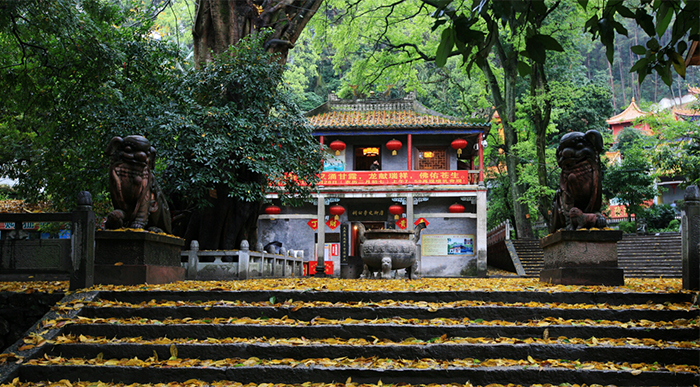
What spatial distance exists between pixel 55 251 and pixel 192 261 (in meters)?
4.80

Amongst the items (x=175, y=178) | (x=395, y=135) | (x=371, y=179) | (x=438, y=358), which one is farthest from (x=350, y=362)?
(x=395, y=135)

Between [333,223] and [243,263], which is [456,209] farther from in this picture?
[243,263]

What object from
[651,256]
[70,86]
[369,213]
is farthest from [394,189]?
[70,86]

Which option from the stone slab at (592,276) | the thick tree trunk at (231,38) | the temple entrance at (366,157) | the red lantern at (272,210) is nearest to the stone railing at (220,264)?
the thick tree trunk at (231,38)

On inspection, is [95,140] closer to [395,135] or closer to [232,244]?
[232,244]

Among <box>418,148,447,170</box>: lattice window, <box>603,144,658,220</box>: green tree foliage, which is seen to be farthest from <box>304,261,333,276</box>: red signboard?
<box>603,144,658,220</box>: green tree foliage

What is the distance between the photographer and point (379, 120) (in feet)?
65.6

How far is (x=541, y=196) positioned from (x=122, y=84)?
15.8 meters

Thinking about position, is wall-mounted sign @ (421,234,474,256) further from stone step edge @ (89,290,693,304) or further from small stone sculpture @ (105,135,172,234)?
stone step edge @ (89,290,693,304)

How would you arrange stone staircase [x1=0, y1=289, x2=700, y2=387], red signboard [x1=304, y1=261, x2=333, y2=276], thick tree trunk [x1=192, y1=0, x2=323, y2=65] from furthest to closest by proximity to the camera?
red signboard [x1=304, y1=261, x2=333, y2=276] → thick tree trunk [x1=192, y1=0, x2=323, y2=65] → stone staircase [x1=0, y1=289, x2=700, y2=387]

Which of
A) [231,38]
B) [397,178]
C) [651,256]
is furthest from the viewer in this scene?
[397,178]

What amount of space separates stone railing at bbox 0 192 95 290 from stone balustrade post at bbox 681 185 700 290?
642 centimetres

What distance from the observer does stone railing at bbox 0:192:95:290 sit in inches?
217

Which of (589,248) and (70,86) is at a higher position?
(70,86)
